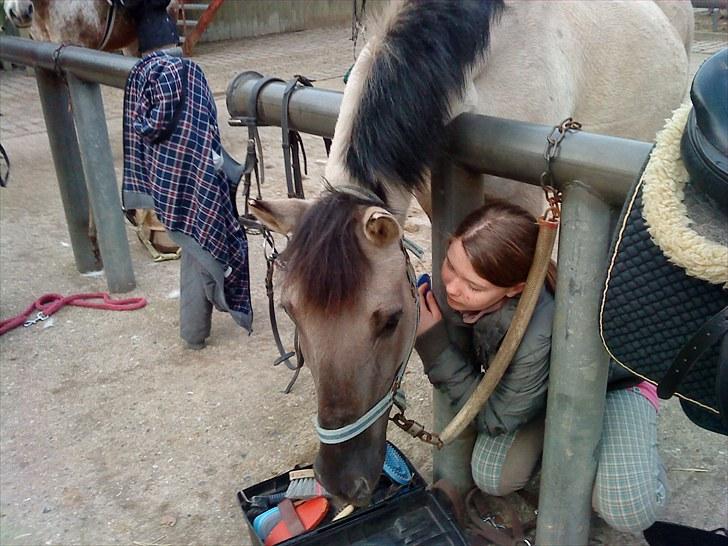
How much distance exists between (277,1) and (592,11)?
10.4 m

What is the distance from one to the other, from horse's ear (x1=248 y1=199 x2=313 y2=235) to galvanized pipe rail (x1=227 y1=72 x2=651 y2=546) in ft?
1.24

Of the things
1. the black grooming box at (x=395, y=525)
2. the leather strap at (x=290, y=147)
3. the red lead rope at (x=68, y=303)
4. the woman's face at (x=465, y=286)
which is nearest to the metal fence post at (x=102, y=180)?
the red lead rope at (x=68, y=303)

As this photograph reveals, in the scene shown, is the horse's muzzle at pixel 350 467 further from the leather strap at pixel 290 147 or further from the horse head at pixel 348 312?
the leather strap at pixel 290 147

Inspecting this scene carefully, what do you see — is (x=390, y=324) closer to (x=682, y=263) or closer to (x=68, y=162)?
(x=682, y=263)

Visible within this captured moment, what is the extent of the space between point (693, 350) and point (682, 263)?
146 mm

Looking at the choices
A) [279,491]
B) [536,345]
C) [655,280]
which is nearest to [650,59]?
[536,345]

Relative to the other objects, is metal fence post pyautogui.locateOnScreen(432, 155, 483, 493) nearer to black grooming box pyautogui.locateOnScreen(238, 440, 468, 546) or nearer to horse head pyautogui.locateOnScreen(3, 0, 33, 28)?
black grooming box pyautogui.locateOnScreen(238, 440, 468, 546)

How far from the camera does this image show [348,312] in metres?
1.43

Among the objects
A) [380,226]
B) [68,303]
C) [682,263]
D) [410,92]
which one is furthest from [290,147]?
[68,303]

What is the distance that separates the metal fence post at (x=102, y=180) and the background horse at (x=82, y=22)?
1.40 metres

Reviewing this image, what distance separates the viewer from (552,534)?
177 centimetres

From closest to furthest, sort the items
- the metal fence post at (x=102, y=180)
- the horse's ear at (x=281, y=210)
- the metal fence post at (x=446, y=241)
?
the horse's ear at (x=281, y=210) < the metal fence post at (x=446, y=241) < the metal fence post at (x=102, y=180)

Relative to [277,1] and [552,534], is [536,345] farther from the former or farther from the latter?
[277,1]

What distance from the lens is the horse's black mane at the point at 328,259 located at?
4.61ft
